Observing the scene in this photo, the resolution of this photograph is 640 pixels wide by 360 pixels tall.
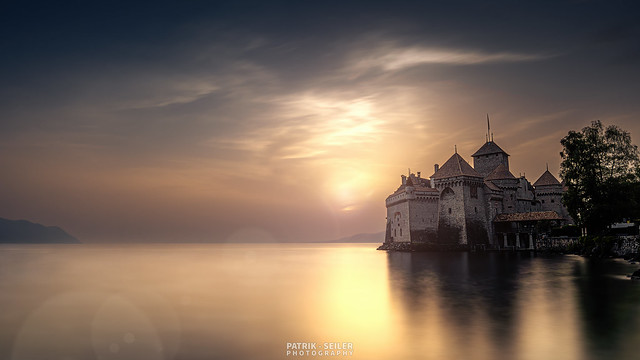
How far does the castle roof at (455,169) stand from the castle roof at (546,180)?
19241 mm

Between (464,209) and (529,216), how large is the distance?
10.6 m

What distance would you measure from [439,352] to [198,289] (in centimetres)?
2176

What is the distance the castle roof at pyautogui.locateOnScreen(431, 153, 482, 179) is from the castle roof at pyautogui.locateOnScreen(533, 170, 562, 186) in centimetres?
1924

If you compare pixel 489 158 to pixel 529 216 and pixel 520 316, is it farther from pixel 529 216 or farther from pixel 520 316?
pixel 520 316

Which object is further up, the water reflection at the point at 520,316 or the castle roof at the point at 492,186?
the castle roof at the point at 492,186

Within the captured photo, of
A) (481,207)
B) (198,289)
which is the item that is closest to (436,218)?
(481,207)

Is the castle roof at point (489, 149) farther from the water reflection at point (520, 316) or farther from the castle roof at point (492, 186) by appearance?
the water reflection at point (520, 316)

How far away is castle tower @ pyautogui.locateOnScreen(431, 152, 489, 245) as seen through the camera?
64562 mm

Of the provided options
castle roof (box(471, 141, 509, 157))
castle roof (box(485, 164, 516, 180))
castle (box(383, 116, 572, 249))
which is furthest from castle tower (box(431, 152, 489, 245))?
castle roof (box(471, 141, 509, 157))

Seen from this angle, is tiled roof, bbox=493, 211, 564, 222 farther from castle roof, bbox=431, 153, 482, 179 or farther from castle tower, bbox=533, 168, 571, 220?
castle tower, bbox=533, 168, 571, 220

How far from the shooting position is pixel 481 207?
65.8 metres

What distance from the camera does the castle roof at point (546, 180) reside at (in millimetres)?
77613

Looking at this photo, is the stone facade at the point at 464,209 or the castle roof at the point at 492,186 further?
the castle roof at the point at 492,186

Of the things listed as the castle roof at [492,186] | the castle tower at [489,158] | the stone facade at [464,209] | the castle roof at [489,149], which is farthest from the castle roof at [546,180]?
the castle roof at [492,186]
